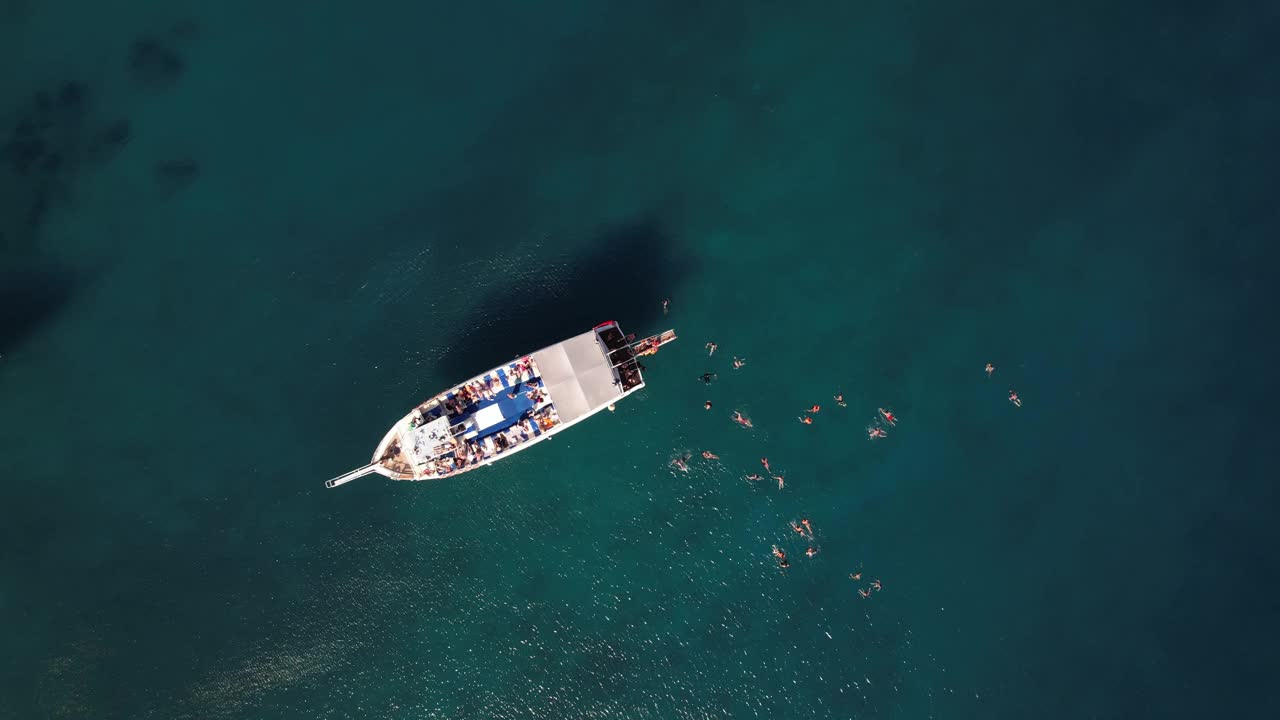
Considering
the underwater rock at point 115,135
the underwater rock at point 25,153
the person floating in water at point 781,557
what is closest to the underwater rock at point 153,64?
the underwater rock at point 115,135

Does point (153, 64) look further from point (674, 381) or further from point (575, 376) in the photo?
point (674, 381)

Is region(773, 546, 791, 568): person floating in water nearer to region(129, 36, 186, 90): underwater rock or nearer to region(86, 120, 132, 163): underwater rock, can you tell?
region(86, 120, 132, 163): underwater rock

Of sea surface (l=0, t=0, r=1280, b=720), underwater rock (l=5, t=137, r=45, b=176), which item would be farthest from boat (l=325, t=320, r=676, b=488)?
underwater rock (l=5, t=137, r=45, b=176)

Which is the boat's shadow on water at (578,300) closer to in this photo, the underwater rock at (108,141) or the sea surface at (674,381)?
the sea surface at (674,381)

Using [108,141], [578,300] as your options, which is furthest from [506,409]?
[108,141]

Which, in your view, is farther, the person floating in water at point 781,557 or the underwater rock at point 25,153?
the underwater rock at point 25,153

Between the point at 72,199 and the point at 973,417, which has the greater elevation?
the point at 72,199

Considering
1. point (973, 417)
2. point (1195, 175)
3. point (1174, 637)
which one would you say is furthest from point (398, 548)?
point (1195, 175)

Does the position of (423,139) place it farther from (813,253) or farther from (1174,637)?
(1174,637)
